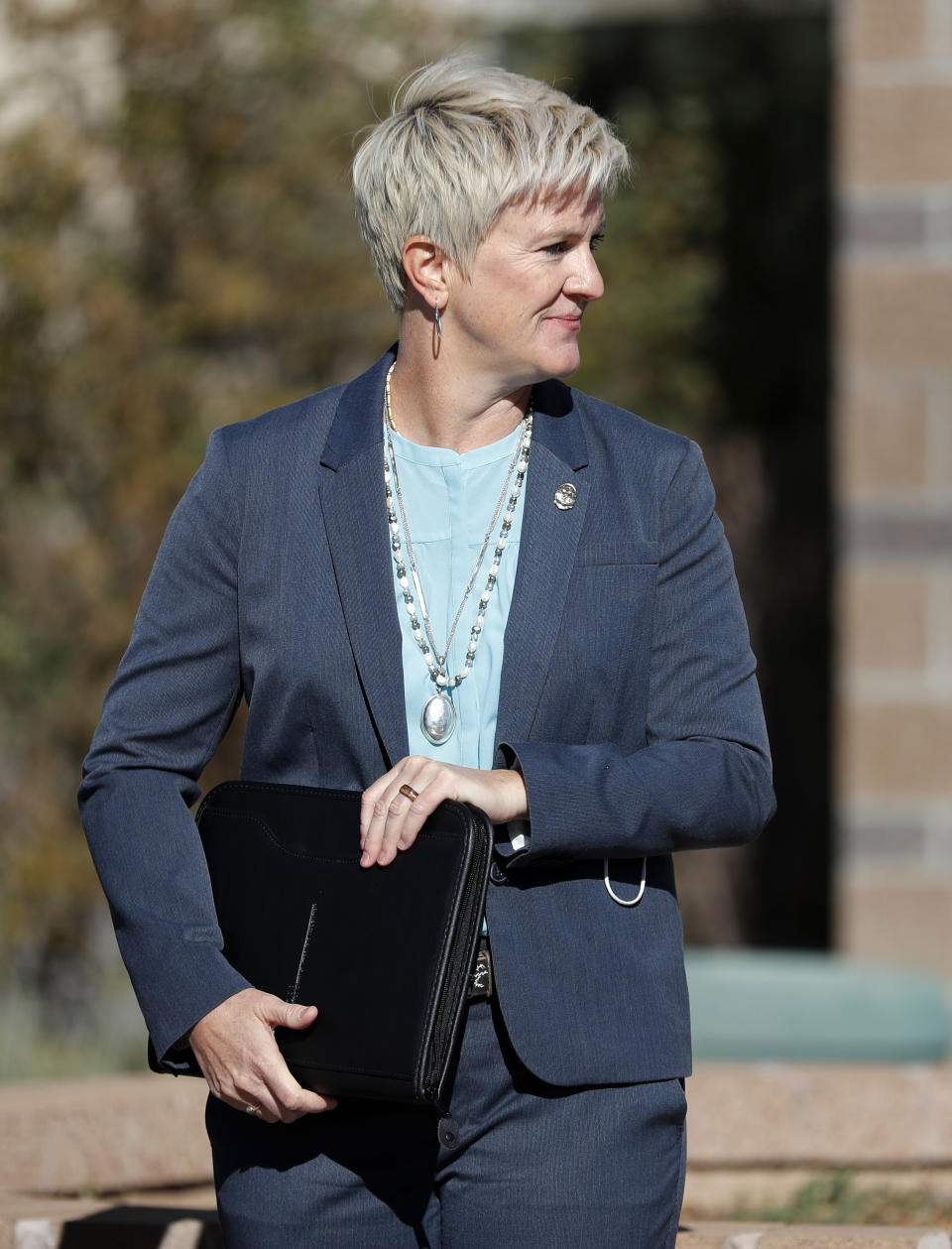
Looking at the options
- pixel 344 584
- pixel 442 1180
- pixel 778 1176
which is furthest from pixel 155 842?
pixel 778 1176

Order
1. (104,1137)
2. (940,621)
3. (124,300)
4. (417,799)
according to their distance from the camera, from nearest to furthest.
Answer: (417,799) < (104,1137) < (940,621) < (124,300)

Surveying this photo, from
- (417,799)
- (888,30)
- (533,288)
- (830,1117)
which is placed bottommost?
(830,1117)

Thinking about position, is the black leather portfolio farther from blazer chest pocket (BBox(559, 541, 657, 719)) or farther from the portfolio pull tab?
blazer chest pocket (BBox(559, 541, 657, 719))

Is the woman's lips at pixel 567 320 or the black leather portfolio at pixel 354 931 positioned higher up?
the woman's lips at pixel 567 320

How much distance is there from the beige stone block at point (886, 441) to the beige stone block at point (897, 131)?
2.76 feet

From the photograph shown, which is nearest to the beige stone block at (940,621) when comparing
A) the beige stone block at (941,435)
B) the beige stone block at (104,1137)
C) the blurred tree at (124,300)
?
the beige stone block at (941,435)

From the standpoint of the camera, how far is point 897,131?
266 inches

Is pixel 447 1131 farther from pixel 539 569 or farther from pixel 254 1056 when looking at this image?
pixel 539 569

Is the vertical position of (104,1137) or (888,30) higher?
(888,30)

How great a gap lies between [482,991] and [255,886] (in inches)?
12.9

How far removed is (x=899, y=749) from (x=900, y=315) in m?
1.64

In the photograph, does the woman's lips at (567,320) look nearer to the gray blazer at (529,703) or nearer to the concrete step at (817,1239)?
the gray blazer at (529,703)

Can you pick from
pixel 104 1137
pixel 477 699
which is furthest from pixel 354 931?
pixel 104 1137

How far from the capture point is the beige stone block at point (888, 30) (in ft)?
22.1
